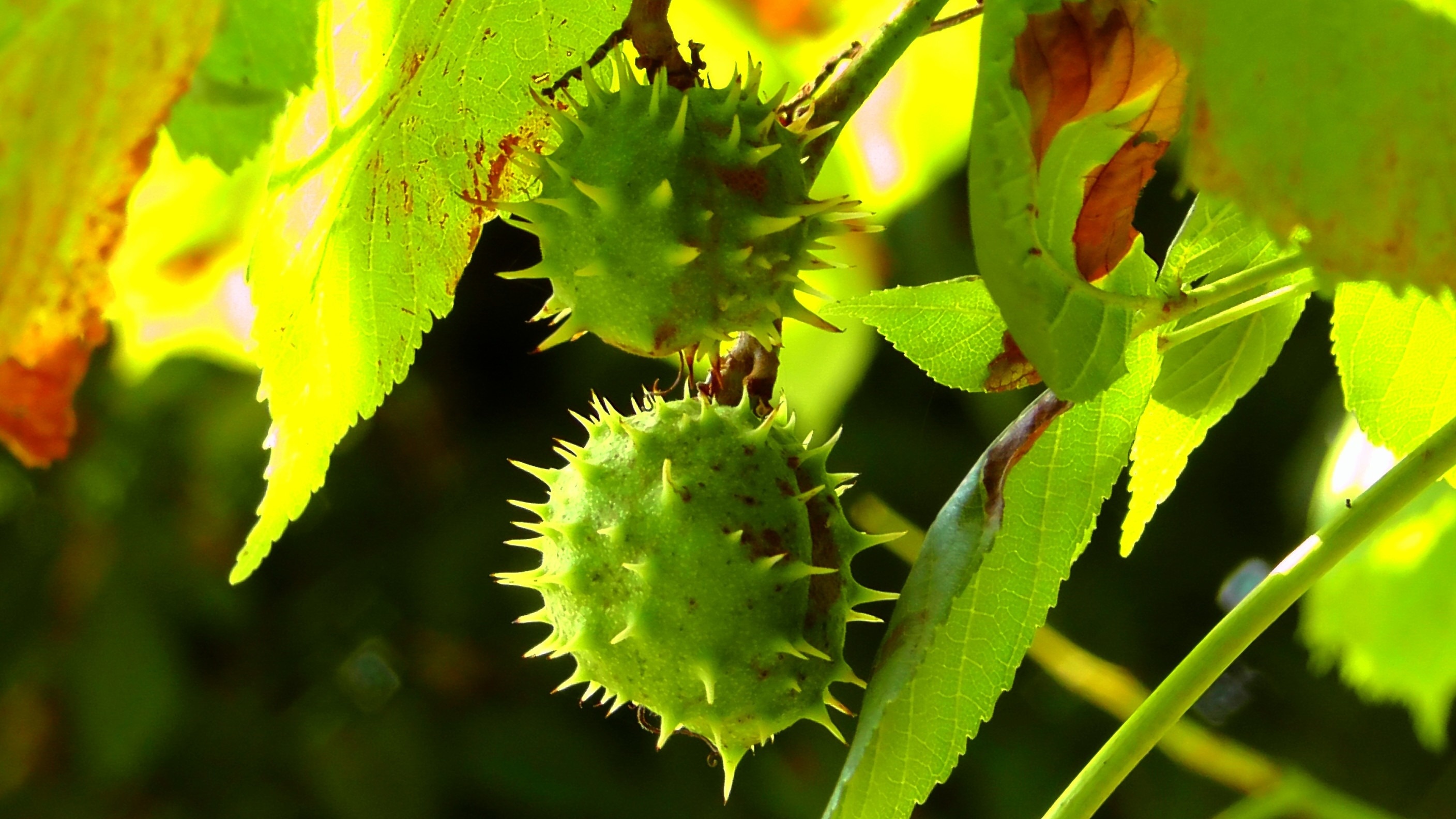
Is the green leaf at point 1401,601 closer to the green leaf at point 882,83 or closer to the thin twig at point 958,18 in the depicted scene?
the green leaf at point 882,83

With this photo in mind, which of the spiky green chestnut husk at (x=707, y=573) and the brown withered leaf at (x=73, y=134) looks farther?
the spiky green chestnut husk at (x=707, y=573)

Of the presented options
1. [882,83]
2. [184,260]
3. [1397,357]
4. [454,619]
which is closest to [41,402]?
[1397,357]

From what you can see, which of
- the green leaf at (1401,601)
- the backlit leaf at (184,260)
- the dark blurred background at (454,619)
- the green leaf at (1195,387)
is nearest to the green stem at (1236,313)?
the green leaf at (1195,387)

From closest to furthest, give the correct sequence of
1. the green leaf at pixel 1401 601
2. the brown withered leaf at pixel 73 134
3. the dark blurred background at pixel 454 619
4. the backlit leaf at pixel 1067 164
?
the brown withered leaf at pixel 73 134 → the backlit leaf at pixel 1067 164 → the green leaf at pixel 1401 601 → the dark blurred background at pixel 454 619

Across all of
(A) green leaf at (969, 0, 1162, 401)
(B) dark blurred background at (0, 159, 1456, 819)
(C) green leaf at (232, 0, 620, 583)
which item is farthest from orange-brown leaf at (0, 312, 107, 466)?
(B) dark blurred background at (0, 159, 1456, 819)

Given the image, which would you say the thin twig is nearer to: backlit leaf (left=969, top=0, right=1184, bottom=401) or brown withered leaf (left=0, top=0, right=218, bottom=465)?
backlit leaf (left=969, top=0, right=1184, bottom=401)

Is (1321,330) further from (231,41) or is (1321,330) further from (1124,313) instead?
(231,41)
